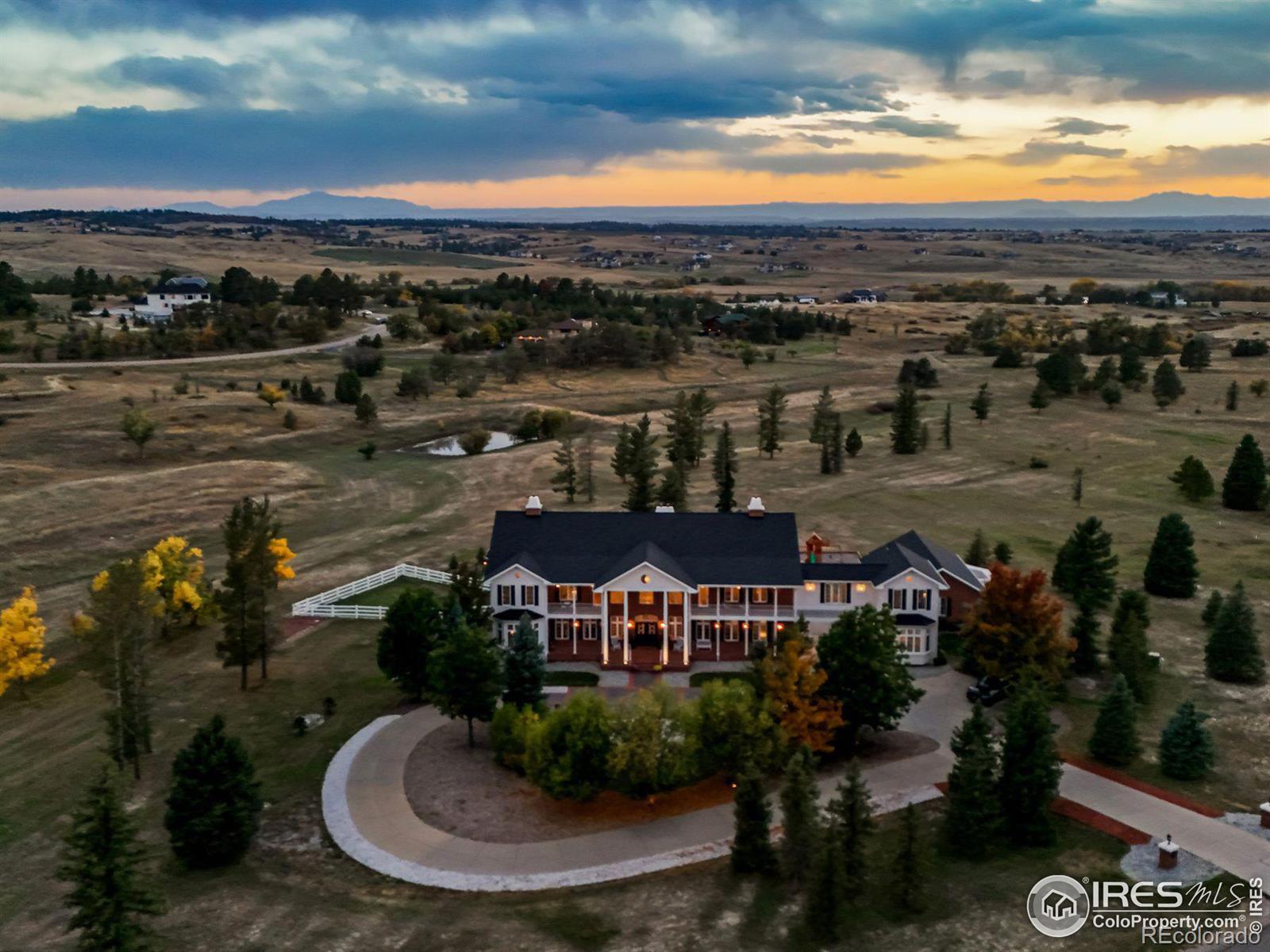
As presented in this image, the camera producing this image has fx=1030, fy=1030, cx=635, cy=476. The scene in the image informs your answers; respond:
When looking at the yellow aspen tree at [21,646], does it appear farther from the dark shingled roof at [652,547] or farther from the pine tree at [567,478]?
the pine tree at [567,478]

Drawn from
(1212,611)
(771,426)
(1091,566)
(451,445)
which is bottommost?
(451,445)

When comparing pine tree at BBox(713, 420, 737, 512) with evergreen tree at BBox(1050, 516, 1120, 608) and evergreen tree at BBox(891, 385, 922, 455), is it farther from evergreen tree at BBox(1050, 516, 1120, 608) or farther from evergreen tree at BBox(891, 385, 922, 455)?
evergreen tree at BBox(1050, 516, 1120, 608)

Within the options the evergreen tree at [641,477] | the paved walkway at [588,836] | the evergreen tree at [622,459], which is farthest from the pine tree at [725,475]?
the paved walkway at [588,836]

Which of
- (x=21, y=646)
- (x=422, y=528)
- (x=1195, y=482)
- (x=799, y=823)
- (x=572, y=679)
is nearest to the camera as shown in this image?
(x=799, y=823)

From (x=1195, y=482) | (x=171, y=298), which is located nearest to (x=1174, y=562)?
(x=1195, y=482)

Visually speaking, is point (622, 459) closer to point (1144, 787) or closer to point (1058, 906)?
point (1144, 787)

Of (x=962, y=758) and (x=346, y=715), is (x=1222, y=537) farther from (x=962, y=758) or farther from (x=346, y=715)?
(x=346, y=715)

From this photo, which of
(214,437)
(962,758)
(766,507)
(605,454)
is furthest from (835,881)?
(214,437)
